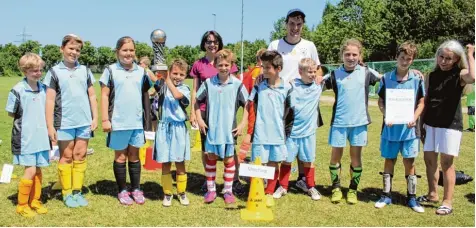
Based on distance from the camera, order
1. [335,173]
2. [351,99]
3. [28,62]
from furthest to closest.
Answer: [335,173] → [351,99] → [28,62]

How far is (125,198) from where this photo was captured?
5.08m

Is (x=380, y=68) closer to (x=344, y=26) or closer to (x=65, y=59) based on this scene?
(x=65, y=59)

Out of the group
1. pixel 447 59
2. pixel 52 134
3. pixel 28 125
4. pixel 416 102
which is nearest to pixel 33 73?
pixel 28 125

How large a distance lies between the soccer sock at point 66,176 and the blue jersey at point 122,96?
27.6 inches

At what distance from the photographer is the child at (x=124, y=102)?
191 inches

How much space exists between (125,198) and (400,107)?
3.26 m

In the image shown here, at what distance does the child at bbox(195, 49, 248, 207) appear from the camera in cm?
495

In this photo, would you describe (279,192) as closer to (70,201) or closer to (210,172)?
(210,172)

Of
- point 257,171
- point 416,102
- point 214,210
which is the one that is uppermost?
point 416,102

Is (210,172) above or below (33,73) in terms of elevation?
below

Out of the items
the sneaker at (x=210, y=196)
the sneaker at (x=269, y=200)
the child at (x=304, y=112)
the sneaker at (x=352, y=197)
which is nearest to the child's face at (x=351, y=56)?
the child at (x=304, y=112)

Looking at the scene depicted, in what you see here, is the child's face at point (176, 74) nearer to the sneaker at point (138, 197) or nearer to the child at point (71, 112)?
the child at point (71, 112)

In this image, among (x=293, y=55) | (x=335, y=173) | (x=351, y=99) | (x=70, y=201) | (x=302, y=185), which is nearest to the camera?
(x=70, y=201)

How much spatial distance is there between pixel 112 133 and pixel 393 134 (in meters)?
3.15
